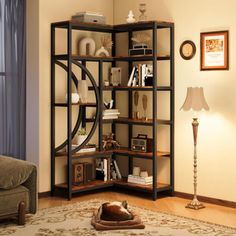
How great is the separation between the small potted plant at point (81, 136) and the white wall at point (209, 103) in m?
1.12

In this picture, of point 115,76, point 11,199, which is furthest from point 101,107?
point 11,199

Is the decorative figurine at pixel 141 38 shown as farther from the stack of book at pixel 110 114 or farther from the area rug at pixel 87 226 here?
the area rug at pixel 87 226

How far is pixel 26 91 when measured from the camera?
689 centimetres

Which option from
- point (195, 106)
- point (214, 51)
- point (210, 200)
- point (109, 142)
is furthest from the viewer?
point (109, 142)

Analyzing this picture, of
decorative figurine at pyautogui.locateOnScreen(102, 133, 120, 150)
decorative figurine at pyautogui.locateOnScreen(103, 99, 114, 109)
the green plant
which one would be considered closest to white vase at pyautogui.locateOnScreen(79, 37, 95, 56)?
decorative figurine at pyautogui.locateOnScreen(103, 99, 114, 109)

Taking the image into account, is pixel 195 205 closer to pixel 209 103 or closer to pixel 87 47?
pixel 209 103

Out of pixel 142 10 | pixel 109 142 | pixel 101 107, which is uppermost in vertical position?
pixel 142 10

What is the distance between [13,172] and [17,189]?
0.18 metres

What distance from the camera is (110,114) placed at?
23.5 ft

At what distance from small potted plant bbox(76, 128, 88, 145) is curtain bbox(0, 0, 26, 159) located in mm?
700

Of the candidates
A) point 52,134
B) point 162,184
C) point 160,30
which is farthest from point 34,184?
point 160,30

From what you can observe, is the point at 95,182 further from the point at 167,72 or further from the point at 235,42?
the point at 235,42

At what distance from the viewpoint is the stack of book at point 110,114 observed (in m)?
7.11

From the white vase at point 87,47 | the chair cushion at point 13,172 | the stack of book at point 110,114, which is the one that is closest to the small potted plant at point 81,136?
the stack of book at point 110,114
